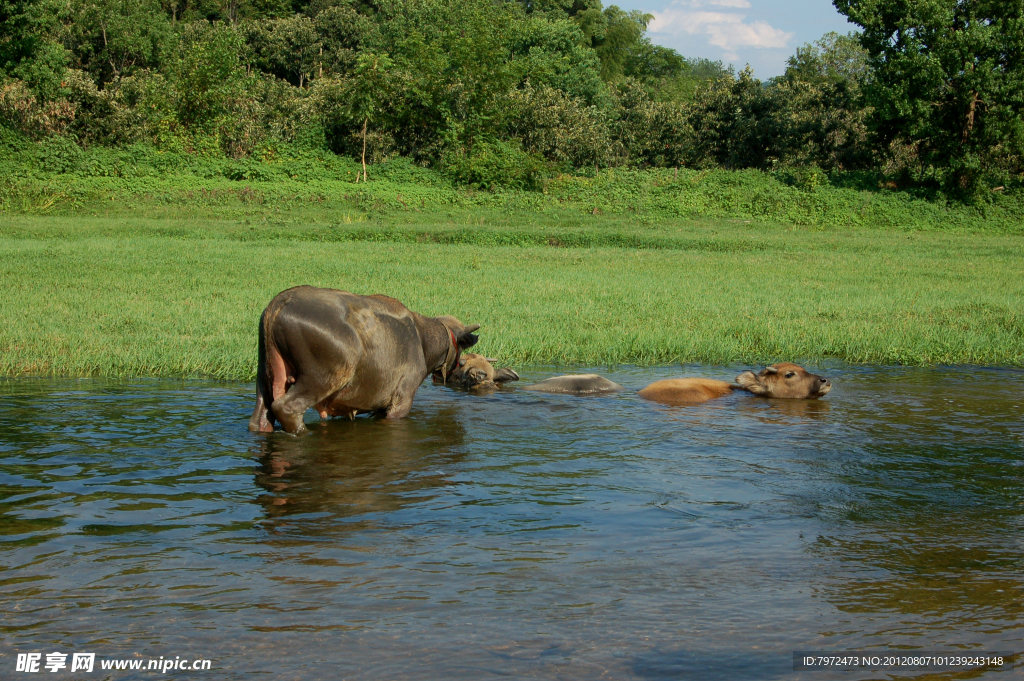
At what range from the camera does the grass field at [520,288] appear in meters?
10.9

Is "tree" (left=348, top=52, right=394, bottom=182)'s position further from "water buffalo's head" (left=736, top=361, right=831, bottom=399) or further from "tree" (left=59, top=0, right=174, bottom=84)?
"water buffalo's head" (left=736, top=361, right=831, bottom=399)

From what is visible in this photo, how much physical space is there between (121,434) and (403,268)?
11507mm

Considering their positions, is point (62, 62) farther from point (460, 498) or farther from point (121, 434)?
point (460, 498)

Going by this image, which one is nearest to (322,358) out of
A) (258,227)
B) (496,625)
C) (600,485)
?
(600,485)

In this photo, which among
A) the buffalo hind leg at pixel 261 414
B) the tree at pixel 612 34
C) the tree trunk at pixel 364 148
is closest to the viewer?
the buffalo hind leg at pixel 261 414

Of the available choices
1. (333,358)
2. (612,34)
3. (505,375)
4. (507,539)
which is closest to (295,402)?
(333,358)

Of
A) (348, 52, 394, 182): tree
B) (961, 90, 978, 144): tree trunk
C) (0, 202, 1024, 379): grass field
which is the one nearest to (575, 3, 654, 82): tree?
(348, 52, 394, 182): tree

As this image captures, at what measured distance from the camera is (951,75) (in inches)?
1361

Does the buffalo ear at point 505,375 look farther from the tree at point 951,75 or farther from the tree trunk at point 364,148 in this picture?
the tree at point 951,75

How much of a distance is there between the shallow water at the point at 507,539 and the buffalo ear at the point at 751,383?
0.99 metres

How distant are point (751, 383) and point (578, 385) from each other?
5.85ft

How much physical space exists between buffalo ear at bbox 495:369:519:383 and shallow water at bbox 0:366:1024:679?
4.15ft

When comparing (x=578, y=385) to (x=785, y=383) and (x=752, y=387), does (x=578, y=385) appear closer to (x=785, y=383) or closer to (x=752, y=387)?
(x=752, y=387)

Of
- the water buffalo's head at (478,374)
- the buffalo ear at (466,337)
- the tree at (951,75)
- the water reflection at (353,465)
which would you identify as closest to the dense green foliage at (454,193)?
the tree at (951,75)
